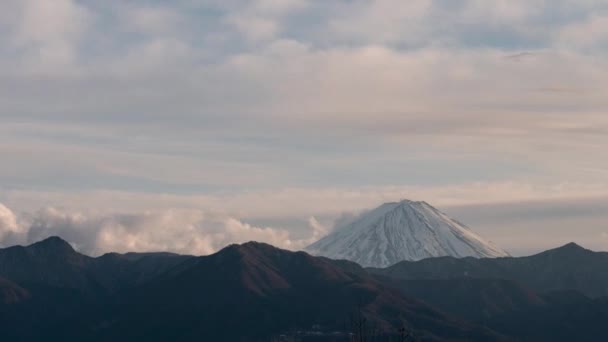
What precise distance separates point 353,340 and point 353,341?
1.83 feet

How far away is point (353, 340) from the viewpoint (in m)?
192

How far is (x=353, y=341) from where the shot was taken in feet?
632
